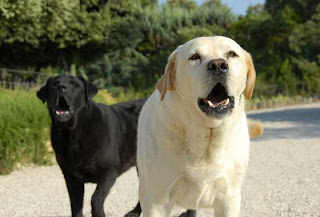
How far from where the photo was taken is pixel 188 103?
9.75 ft

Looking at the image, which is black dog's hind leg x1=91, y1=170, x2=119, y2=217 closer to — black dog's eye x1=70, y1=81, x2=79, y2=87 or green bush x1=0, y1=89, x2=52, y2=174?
black dog's eye x1=70, y1=81, x2=79, y2=87

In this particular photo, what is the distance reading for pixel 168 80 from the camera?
299 centimetres

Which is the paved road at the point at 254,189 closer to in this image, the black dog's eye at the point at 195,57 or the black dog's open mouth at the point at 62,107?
the black dog's open mouth at the point at 62,107

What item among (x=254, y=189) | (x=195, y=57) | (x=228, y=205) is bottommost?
(x=254, y=189)

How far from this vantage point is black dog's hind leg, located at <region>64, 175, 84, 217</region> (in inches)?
187

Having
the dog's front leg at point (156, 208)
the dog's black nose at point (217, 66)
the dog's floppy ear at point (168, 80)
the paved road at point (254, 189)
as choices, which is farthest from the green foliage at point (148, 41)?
the dog's black nose at point (217, 66)

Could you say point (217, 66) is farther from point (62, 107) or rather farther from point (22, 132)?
point (22, 132)

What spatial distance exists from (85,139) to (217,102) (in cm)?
243

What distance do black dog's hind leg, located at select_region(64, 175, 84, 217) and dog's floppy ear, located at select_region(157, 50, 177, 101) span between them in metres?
2.17

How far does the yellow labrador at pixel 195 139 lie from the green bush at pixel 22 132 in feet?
18.1

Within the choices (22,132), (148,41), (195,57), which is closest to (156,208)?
(195,57)

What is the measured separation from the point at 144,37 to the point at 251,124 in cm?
1456

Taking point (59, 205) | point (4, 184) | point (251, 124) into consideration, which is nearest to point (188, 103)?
point (59, 205)

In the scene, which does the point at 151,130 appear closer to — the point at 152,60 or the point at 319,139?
the point at 319,139
